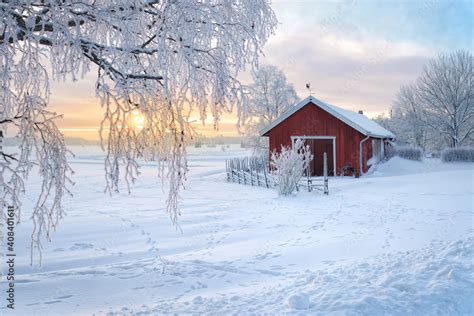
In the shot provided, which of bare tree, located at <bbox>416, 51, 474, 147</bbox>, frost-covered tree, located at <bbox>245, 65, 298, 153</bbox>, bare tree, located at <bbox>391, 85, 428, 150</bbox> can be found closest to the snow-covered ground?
frost-covered tree, located at <bbox>245, 65, 298, 153</bbox>

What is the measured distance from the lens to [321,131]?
22.5 meters

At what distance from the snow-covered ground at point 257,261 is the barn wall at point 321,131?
9015 mm

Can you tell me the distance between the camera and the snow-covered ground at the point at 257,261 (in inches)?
188

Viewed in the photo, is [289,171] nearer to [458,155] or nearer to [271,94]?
[271,94]

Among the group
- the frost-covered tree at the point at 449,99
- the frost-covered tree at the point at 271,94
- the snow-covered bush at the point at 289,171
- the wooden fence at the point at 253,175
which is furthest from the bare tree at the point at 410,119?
the snow-covered bush at the point at 289,171

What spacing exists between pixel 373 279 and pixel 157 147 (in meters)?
3.44

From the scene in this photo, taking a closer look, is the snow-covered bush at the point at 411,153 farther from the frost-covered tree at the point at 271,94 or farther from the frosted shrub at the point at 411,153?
the frost-covered tree at the point at 271,94

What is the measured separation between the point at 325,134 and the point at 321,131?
11.7 inches

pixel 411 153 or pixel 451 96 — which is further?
pixel 451 96

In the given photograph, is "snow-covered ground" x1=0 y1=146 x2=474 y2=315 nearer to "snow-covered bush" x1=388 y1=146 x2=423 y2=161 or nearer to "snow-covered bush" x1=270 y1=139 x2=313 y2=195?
"snow-covered bush" x1=270 y1=139 x2=313 y2=195

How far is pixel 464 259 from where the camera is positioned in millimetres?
6039

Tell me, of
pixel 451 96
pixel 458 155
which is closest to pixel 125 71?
pixel 458 155

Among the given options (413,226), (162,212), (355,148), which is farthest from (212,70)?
(355,148)

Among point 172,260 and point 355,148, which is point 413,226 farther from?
point 355,148
